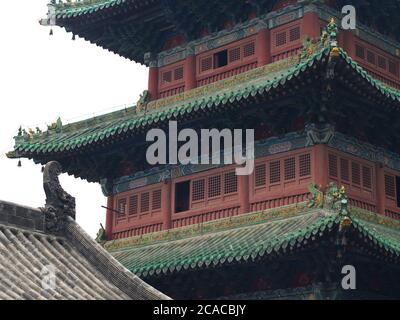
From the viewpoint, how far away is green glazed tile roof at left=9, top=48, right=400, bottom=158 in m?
24.2

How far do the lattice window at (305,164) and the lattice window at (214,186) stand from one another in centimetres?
293

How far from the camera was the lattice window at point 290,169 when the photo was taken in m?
25.8

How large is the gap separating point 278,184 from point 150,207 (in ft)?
16.9

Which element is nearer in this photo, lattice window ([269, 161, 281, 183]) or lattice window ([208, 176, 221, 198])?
lattice window ([269, 161, 281, 183])

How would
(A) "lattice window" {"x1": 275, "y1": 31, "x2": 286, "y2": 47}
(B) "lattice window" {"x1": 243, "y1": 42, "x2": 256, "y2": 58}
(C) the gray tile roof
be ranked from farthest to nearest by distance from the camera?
(B) "lattice window" {"x1": 243, "y1": 42, "x2": 256, "y2": 58} → (A) "lattice window" {"x1": 275, "y1": 31, "x2": 286, "y2": 47} → (C) the gray tile roof

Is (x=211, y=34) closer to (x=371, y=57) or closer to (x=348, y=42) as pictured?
(x=348, y=42)

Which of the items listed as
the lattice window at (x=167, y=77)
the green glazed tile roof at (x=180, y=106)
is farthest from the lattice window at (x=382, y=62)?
the lattice window at (x=167, y=77)

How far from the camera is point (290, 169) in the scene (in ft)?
85.1

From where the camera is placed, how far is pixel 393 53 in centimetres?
2950

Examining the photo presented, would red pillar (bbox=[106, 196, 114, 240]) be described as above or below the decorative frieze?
below

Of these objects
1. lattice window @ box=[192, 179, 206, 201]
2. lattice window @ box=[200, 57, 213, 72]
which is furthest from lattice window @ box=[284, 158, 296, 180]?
Answer: lattice window @ box=[200, 57, 213, 72]

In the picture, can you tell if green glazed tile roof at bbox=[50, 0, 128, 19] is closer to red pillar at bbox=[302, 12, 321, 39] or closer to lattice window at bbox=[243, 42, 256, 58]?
lattice window at bbox=[243, 42, 256, 58]

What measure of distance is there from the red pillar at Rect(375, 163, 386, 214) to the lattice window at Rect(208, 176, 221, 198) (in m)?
4.52
